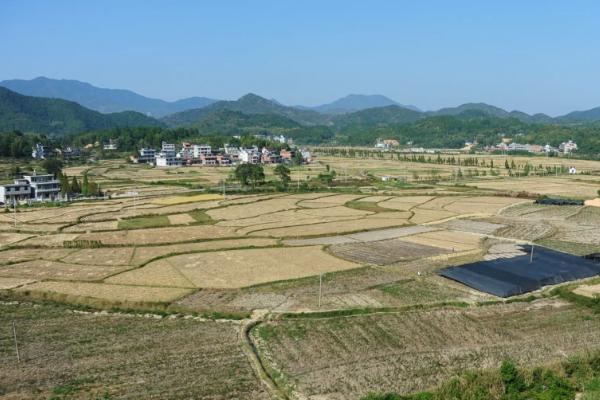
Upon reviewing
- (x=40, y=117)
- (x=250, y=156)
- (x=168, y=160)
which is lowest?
(x=168, y=160)

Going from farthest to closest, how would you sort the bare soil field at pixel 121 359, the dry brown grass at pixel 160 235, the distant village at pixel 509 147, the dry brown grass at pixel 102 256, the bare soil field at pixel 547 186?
1. the distant village at pixel 509 147
2. the bare soil field at pixel 547 186
3. the dry brown grass at pixel 160 235
4. the dry brown grass at pixel 102 256
5. the bare soil field at pixel 121 359

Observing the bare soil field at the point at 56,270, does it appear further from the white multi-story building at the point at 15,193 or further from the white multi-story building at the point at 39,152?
the white multi-story building at the point at 39,152

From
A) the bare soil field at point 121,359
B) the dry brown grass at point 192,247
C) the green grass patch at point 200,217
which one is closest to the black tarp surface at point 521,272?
the bare soil field at point 121,359

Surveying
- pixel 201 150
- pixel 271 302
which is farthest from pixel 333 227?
pixel 201 150

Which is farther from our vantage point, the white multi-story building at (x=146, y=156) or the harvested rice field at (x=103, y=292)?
the white multi-story building at (x=146, y=156)

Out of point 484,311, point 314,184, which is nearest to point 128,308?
point 484,311

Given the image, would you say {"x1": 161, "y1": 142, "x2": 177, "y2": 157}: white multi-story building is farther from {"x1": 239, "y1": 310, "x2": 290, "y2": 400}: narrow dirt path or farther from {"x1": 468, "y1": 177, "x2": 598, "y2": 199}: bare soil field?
{"x1": 239, "y1": 310, "x2": 290, "y2": 400}: narrow dirt path

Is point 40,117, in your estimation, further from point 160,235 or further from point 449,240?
point 449,240
